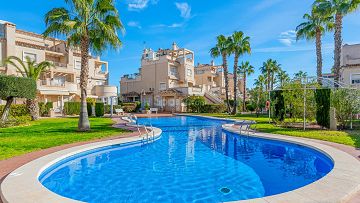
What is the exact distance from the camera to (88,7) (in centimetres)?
1506

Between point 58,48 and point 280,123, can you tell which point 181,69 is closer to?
point 58,48

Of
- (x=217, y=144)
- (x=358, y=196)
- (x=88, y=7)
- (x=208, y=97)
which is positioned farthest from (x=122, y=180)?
(x=208, y=97)

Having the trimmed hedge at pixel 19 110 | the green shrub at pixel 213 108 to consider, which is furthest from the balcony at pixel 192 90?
the trimmed hedge at pixel 19 110

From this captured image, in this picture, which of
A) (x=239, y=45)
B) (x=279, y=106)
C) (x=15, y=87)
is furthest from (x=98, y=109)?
(x=279, y=106)

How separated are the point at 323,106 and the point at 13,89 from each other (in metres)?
22.8

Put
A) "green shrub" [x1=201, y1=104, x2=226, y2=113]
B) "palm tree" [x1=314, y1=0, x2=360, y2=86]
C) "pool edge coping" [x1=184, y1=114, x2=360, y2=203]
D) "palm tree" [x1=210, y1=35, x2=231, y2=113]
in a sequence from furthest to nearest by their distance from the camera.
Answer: "green shrub" [x1=201, y1=104, x2=226, y2=113] → "palm tree" [x1=210, y1=35, x2=231, y2=113] → "palm tree" [x1=314, y1=0, x2=360, y2=86] → "pool edge coping" [x1=184, y1=114, x2=360, y2=203]

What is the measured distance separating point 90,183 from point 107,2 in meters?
12.1

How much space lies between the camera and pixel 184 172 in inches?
316

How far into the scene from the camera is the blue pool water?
20.3 feet

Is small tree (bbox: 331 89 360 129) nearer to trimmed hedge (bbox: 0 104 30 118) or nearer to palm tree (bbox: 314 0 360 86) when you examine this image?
palm tree (bbox: 314 0 360 86)

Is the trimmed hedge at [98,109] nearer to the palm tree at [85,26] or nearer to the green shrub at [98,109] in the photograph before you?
the green shrub at [98,109]

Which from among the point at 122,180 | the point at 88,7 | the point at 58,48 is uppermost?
the point at 58,48

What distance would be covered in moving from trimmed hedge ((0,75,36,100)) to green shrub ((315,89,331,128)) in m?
22.4

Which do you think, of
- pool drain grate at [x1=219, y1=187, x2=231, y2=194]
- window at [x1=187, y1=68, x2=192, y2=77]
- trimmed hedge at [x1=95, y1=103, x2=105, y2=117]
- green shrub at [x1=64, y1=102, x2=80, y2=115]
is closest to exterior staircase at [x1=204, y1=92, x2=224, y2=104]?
window at [x1=187, y1=68, x2=192, y2=77]
